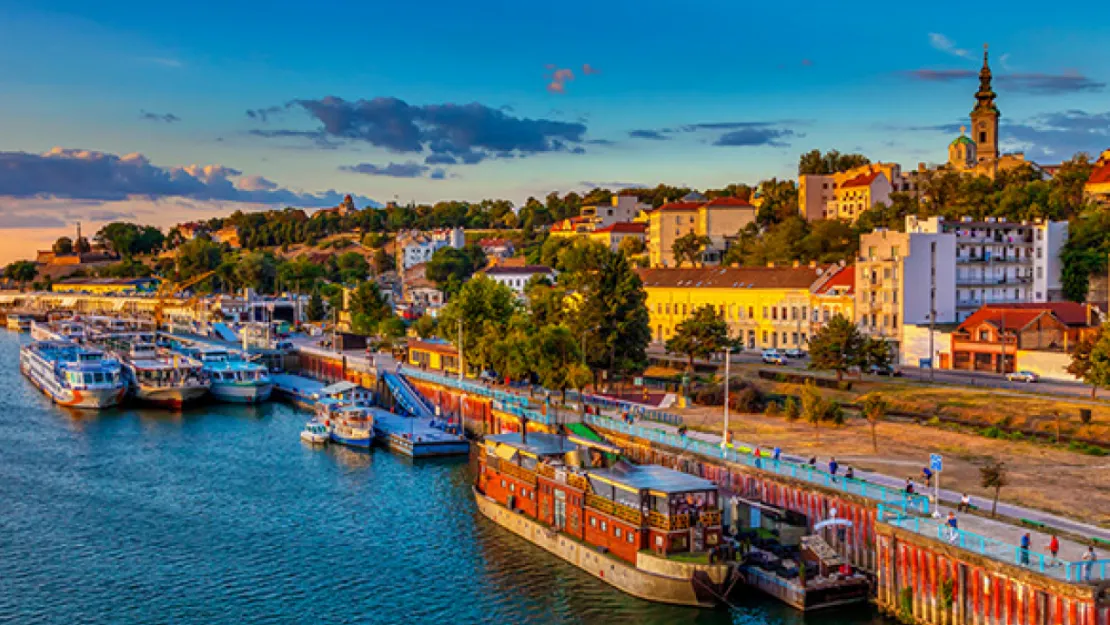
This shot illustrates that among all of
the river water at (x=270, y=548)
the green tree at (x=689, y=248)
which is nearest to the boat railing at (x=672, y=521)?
the river water at (x=270, y=548)

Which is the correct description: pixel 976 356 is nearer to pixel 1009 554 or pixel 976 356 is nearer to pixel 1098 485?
pixel 1098 485

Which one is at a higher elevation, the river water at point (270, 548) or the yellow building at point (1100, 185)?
the yellow building at point (1100, 185)

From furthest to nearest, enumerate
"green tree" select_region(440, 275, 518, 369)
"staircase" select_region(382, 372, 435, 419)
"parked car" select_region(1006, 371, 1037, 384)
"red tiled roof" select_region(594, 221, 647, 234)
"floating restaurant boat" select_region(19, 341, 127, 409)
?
"red tiled roof" select_region(594, 221, 647, 234), "floating restaurant boat" select_region(19, 341, 127, 409), "green tree" select_region(440, 275, 518, 369), "staircase" select_region(382, 372, 435, 419), "parked car" select_region(1006, 371, 1037, 384)

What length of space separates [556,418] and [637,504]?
23.7 meters

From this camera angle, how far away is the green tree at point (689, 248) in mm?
139625

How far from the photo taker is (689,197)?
18200cm

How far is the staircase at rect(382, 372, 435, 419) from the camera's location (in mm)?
79688

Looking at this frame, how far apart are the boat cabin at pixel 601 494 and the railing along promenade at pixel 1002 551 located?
656cm

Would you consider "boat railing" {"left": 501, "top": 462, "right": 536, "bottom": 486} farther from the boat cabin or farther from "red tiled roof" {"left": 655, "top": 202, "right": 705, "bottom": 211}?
"red tiled roof" {"left": 655, "top": 202, "right": 705, "bottom": 211}

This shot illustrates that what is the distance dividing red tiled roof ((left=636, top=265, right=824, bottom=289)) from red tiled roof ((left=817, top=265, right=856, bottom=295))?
1782mm

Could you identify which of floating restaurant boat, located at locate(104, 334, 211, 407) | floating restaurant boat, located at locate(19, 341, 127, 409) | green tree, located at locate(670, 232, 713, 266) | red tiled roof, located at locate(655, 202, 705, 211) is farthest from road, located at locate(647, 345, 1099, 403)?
red tiled roof, located at locate(655, 202, 705, 211)

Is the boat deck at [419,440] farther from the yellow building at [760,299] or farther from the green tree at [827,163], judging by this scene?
the green tree at [827,163]

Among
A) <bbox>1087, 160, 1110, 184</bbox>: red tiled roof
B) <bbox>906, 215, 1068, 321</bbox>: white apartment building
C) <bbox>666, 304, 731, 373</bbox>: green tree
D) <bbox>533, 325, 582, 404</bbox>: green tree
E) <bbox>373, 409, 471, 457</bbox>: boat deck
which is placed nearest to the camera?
<bbox>373, 409, 471, 457</bbox>: boat deck

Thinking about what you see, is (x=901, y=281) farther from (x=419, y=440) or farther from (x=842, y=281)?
(x=419, y=440)
